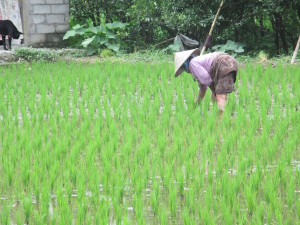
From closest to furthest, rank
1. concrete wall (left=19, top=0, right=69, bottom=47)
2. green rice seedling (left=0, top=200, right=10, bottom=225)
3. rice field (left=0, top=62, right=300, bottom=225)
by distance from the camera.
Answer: green rice seedling (left=0, top=200, right=10, bottom=225)
rice field (left=0, top=62, right=300, bottom=225)
concrete wall (left=19, top=0, right=69, bottom=47)

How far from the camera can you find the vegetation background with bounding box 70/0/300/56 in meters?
10.4

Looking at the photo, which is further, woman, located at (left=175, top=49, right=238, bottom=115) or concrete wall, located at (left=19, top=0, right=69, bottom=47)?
concrete wall, located at (left=19, top=0, right=69, bottom=47)

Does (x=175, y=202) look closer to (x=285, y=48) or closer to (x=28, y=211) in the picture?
(x=28, y=211)

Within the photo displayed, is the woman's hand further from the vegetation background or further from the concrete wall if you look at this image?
the concrete wall

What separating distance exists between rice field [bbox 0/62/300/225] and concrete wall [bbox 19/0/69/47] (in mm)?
4954

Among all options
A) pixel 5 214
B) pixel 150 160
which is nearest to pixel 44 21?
pixel 150 160

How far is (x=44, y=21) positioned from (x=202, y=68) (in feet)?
23.0

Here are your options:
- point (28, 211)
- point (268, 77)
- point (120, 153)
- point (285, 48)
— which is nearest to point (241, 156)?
point (120, 153)

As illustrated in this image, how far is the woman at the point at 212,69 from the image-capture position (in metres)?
5.28

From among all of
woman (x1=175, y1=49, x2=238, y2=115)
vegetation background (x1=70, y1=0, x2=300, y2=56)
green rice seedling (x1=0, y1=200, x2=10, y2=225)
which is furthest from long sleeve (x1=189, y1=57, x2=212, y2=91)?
vegetation background (x1=70, y1=0, x2=300, y2=56)

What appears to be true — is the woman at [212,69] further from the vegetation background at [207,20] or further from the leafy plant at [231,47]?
the leafy plant at [231,47]

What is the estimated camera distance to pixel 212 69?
541 cm

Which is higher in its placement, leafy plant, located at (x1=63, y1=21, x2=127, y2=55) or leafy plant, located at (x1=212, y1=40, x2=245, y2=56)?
leafy plant, located at (x1=63, y1=21, x2=127, y2=55)

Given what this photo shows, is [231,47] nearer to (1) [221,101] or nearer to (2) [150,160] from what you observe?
(1) [221,101]
